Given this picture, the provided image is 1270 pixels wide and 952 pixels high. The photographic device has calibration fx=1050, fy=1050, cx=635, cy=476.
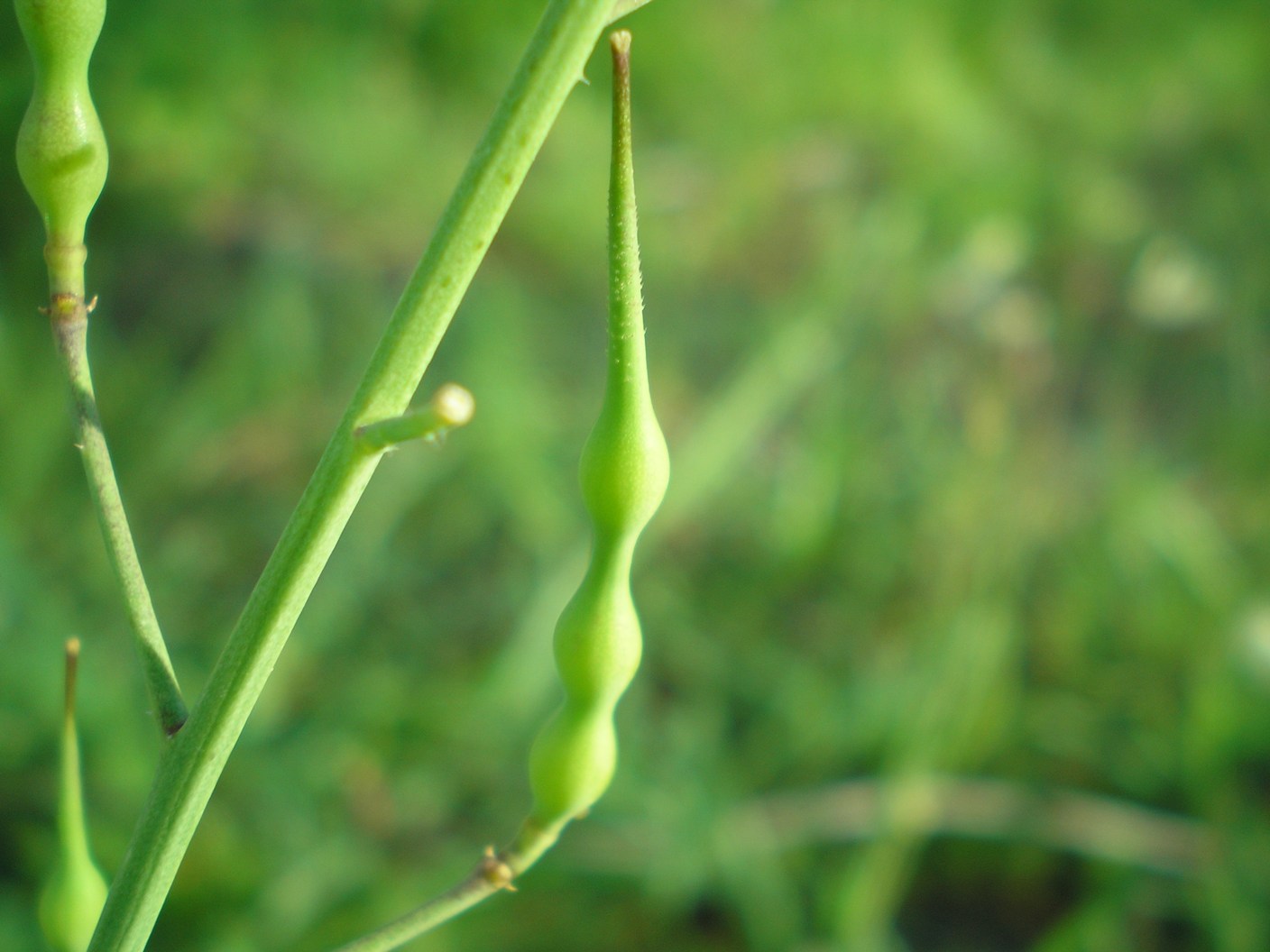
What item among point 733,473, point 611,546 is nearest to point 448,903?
point 611,546

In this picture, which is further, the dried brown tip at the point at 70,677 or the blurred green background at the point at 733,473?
the blurred green background at the point at 733,473

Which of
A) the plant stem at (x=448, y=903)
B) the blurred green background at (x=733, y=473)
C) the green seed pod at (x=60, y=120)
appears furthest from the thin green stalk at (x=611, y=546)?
the blurred green background at (x=733, y=473)

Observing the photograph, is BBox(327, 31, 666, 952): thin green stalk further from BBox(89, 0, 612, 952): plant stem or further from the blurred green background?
the blurred green background

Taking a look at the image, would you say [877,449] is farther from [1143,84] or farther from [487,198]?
[487,198]

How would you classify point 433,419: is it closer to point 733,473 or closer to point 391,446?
point 391,446

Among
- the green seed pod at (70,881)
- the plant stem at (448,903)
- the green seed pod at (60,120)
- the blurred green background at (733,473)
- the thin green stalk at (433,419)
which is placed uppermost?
the blurred green background at (733,473)

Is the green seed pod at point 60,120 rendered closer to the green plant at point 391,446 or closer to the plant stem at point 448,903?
the green plant at point 391,446

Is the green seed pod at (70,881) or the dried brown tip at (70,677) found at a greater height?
the dried brown tip at (70,677)

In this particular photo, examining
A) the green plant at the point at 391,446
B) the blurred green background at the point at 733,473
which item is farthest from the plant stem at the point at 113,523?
the blurred green background at the point at 733,473
